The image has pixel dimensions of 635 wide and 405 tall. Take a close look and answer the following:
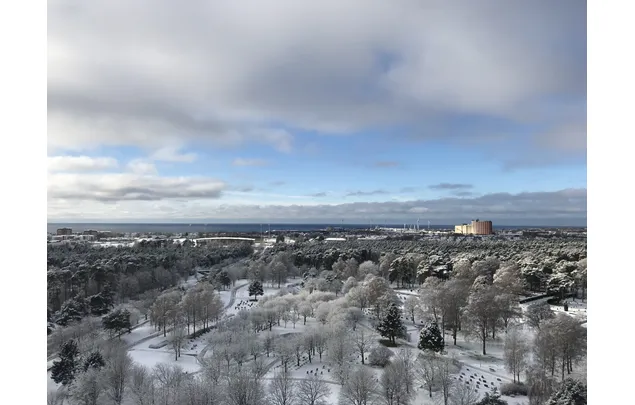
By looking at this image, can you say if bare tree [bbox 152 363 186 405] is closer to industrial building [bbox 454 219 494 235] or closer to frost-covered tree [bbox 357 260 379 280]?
frost-covered tree [bbox 357 260 379 280]

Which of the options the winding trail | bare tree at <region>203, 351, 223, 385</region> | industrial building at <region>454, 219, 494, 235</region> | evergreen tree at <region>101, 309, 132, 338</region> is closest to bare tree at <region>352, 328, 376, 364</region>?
bare tree at <region>203, 351, 223, 385</region>

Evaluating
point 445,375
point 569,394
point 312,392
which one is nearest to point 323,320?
point 312,392

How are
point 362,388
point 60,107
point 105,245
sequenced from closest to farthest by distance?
1. point 60,107
2. point 362,388
3. point 105,245

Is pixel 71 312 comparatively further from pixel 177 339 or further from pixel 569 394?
pixel 569 394

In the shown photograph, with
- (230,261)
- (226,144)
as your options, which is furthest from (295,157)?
(230,261)

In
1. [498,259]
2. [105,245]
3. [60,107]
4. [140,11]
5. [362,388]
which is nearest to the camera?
[140,11]
